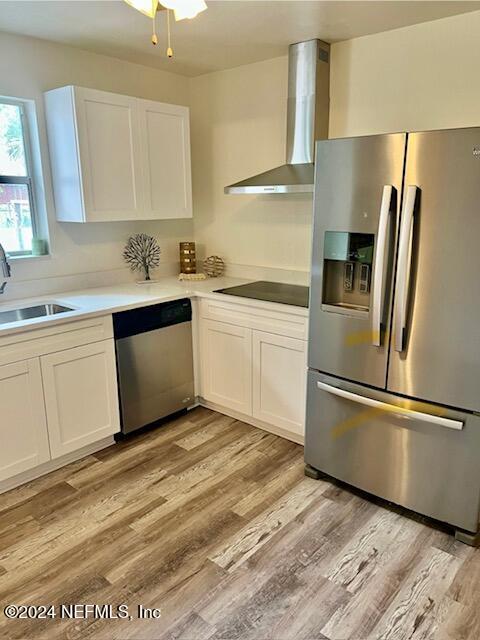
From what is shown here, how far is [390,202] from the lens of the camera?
1.92 m

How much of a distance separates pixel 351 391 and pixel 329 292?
0.50m

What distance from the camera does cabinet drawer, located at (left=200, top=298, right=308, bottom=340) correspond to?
2678 mm

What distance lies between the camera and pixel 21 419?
7.79 ft

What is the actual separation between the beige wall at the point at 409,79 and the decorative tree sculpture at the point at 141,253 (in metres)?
1.57

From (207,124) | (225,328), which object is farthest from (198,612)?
(207,124)

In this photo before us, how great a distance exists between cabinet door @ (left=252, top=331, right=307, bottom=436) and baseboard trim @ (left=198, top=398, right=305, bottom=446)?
0.06 metres

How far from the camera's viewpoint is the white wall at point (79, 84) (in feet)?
9.00

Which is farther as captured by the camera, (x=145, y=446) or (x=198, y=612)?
(x=145, y=446)

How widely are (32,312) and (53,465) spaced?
3.08ft

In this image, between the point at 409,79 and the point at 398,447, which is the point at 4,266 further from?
the point at 409,79

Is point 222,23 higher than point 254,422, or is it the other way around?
point 222,23

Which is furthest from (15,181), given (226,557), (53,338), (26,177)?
(226,557)

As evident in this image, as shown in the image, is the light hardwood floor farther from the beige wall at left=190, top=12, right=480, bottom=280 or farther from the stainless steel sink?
the beige wall at left=190, top=12, right=480, bottom=280

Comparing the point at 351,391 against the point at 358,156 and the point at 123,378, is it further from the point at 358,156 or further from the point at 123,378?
the point at 123,378
